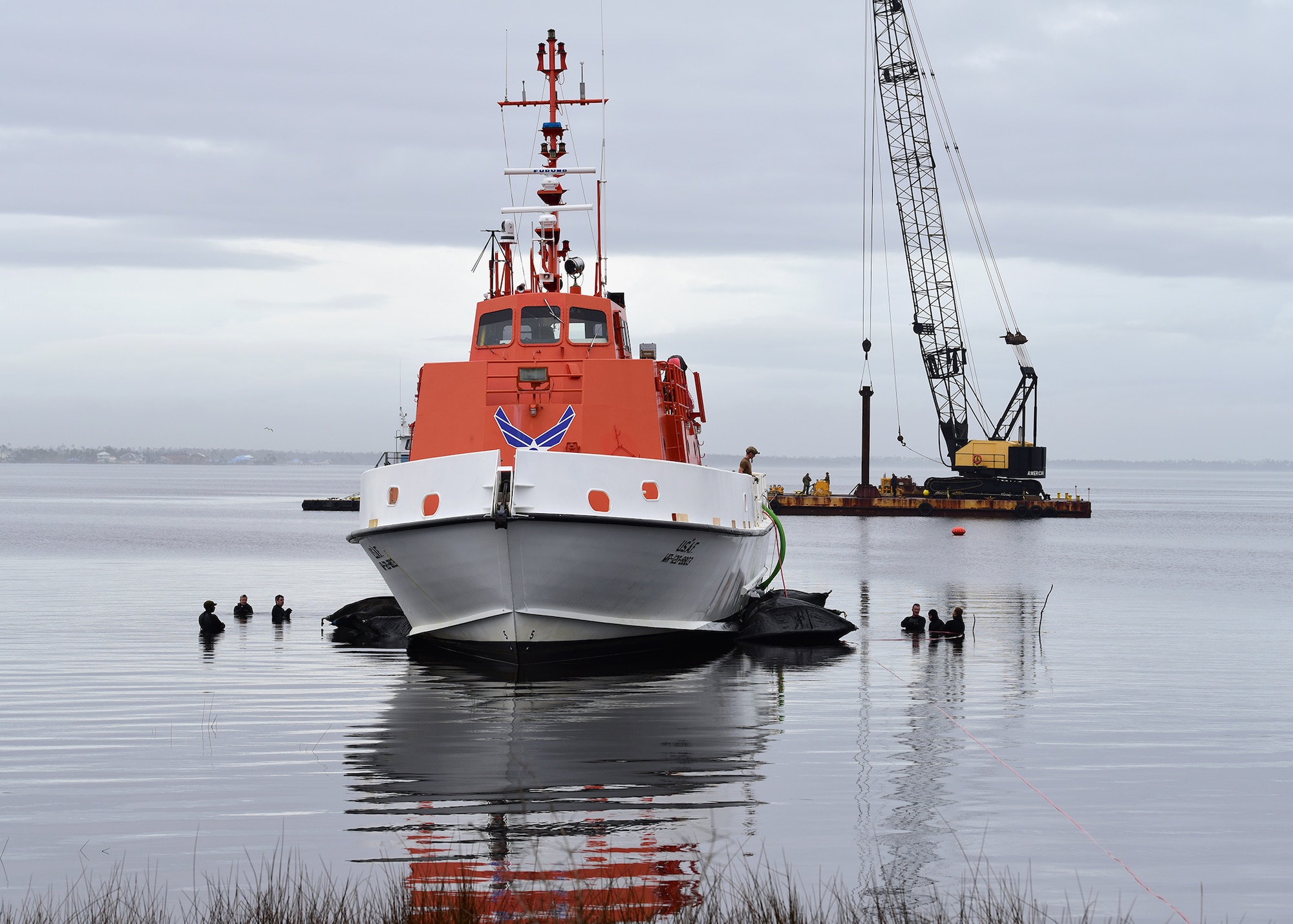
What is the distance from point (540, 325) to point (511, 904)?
13410 mm

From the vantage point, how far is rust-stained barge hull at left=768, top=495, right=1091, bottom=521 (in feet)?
294

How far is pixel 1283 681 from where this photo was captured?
20.4 m

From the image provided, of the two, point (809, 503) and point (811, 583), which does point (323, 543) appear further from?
point (809, 503)

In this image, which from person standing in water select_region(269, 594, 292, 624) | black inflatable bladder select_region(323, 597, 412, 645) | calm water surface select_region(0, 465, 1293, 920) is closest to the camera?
calm water surface select_region(0, 465, 1293, 920)

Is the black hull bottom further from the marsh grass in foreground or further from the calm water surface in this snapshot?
the marsh grass in foreground

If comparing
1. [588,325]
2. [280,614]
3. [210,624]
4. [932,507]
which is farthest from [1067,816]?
[932,507]

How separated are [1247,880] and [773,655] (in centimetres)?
1319

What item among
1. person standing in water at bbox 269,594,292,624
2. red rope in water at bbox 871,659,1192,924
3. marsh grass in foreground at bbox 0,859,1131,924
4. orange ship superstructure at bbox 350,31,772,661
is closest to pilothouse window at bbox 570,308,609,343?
orange ship superstructure at bbox 350,31,772,661

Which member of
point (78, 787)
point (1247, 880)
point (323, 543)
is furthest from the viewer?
point (323, 543)

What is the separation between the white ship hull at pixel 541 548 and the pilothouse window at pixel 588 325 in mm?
3006

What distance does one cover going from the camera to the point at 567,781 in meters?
11.9

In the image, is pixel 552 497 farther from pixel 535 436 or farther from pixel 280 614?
pixel 280 614

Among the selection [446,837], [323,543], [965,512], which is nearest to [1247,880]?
[446,837]

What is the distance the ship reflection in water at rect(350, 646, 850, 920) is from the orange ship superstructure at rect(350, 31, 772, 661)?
1.09m
